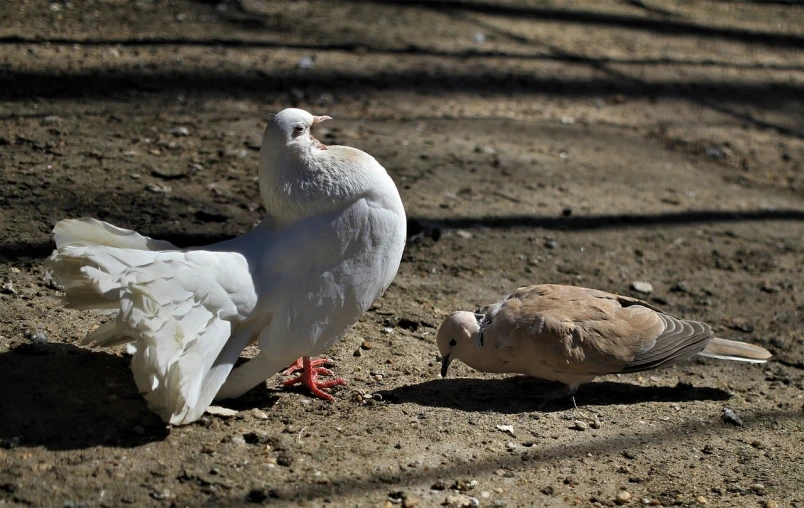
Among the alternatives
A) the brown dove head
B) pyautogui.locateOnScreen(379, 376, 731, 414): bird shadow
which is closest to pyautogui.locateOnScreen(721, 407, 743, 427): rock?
pyautogui.locateOnScreen(379, 376, 731, 414): bird shadow

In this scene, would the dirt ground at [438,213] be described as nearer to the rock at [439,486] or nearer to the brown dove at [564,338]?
the rock at [439,486]

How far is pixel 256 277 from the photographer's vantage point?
10.5ft

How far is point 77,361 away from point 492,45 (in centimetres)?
604

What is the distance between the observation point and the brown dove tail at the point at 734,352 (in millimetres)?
4180

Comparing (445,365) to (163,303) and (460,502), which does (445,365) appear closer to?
(460,502)

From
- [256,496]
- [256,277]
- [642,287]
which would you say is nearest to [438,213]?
[642,287]

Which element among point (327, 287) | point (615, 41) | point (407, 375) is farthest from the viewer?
point (615, 41)

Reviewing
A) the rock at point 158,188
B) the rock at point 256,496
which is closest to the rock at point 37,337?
the rock at point 256,496

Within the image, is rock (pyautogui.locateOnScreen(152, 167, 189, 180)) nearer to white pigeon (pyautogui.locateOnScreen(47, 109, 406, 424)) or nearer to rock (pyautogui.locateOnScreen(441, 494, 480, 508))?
white pigeon (pyautogui.locateOnScreen(47, 109, 406, 424))

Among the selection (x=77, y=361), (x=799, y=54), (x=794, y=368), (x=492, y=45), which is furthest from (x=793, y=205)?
(x=77, y=361)

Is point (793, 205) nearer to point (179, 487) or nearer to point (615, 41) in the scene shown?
point (615, 41)

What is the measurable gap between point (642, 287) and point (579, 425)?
173 cm

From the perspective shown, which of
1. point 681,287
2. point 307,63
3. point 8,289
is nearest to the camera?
point 8,289

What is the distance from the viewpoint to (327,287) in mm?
3289
